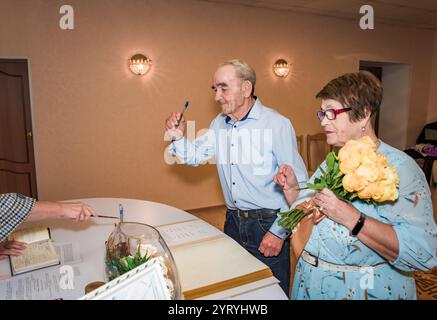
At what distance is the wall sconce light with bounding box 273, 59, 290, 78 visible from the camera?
4.89 m

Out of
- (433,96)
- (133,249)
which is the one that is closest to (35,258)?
(133,249)

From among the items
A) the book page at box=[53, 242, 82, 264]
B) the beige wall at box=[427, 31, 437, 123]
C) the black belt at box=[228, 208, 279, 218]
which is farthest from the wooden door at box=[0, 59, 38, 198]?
the beige wall at box=[427, 31, 437, 123]

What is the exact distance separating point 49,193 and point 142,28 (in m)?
2.27

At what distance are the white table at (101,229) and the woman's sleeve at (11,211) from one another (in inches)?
8.6

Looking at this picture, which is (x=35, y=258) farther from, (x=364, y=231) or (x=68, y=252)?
(x=364, y=231)

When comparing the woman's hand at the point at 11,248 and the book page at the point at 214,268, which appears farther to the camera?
the woman's hand at the point at 11,248

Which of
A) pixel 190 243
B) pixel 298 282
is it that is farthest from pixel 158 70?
pixel 298 282

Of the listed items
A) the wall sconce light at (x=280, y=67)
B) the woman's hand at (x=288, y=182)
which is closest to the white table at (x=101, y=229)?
the woman's hand at (x=288, y=182)

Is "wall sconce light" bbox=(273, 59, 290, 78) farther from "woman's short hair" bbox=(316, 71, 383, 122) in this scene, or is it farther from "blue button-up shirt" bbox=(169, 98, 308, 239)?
"woman's short hair" bbox=(316, 71, 383, 122)

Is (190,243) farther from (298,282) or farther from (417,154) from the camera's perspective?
(417,154)

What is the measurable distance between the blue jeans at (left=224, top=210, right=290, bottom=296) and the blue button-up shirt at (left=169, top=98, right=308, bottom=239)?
0.28 ft

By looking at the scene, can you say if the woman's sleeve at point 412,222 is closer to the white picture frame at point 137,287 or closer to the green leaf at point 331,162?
the green leaf at point 331,162

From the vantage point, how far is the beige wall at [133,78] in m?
3.71

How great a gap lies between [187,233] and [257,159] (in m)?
0.59
